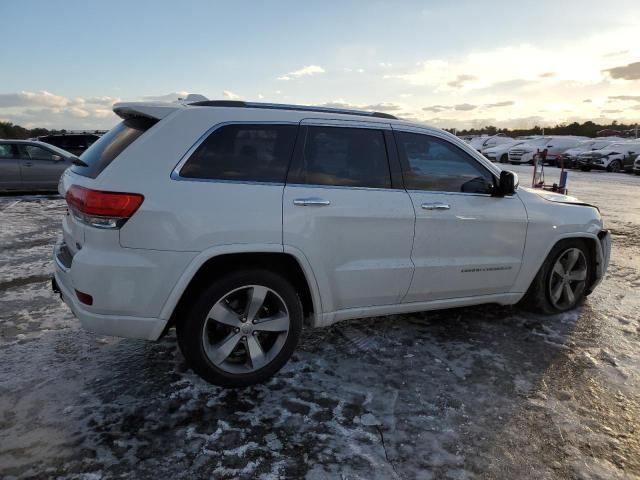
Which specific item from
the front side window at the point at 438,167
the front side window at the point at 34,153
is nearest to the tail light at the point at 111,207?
the front side window at the point at 438,167

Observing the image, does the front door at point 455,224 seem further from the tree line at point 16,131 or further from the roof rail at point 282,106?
the tree line at point 16,131

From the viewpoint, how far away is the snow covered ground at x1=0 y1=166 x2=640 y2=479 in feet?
8.34

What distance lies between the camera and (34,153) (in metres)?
12.0

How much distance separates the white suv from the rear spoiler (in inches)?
0.5

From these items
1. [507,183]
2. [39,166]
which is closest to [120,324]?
[507,183]

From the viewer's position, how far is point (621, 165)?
77.8ft

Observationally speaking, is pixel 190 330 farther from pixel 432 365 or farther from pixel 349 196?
pixel 432 365

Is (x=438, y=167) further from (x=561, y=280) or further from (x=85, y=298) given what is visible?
(x=85, y=298)

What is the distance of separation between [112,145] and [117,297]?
997 millimetres

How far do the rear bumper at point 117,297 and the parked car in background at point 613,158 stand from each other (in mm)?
25743

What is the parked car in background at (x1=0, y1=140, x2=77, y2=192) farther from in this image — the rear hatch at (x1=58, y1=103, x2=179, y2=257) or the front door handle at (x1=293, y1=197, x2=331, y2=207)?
the front door handle at (x1=293, y1=197, x2=331, y2=207)

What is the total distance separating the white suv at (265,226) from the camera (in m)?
2.85

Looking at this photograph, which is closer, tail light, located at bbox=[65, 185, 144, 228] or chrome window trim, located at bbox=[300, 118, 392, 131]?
tail light, located at bbox=[65, 185, 144, 228]

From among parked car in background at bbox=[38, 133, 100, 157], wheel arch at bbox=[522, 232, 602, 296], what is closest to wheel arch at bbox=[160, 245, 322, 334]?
wheel arch at bbox=[522, 232, 602, 296]
